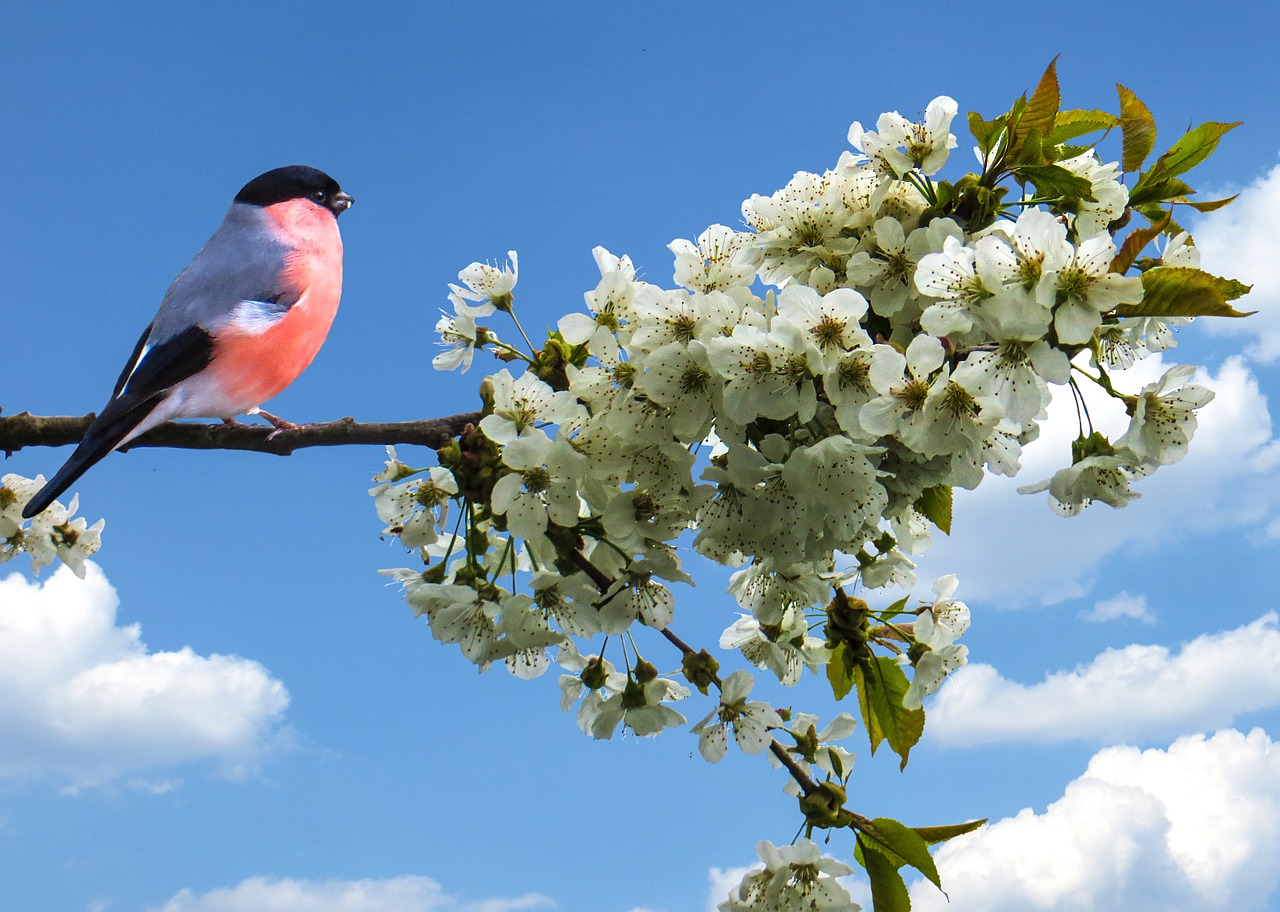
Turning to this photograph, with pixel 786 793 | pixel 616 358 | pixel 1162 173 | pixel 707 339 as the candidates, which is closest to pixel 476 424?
pixel 616 358

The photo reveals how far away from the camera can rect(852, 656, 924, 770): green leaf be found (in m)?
2.23

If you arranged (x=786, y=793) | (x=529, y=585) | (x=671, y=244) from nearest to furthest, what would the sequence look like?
(x=529, y=585), (x=671, y=244), (x=786, y=793)

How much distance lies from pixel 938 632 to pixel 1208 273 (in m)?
0.99

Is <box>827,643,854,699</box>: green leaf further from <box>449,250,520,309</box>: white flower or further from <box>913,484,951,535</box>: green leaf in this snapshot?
<box>449,250,520,309</box>: white flower

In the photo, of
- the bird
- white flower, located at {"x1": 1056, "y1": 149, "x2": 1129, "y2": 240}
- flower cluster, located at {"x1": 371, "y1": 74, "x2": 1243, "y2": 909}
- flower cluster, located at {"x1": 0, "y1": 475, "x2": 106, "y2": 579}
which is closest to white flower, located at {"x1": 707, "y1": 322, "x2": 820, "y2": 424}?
flower cluster, located at {"x1": 371, "y1": 74, "x2": 1243, "y2": 909}

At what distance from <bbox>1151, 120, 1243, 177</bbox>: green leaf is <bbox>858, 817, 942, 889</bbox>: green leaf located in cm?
146

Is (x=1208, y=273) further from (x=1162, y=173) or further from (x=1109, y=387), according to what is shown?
(x=1162, y=173)

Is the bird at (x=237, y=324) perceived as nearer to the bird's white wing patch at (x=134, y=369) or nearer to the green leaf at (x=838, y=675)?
the bird's white wing patch at (x=134, y=369)

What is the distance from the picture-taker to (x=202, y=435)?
2.52 m

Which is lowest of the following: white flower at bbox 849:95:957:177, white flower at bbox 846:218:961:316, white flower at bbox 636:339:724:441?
white flower at bbox 636:339:724:441

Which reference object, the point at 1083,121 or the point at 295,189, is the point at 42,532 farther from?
the point at 1083,121

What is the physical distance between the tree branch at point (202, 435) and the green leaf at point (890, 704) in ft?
3.84

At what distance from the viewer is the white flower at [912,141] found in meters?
2.02

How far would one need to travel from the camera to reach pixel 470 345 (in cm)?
213
